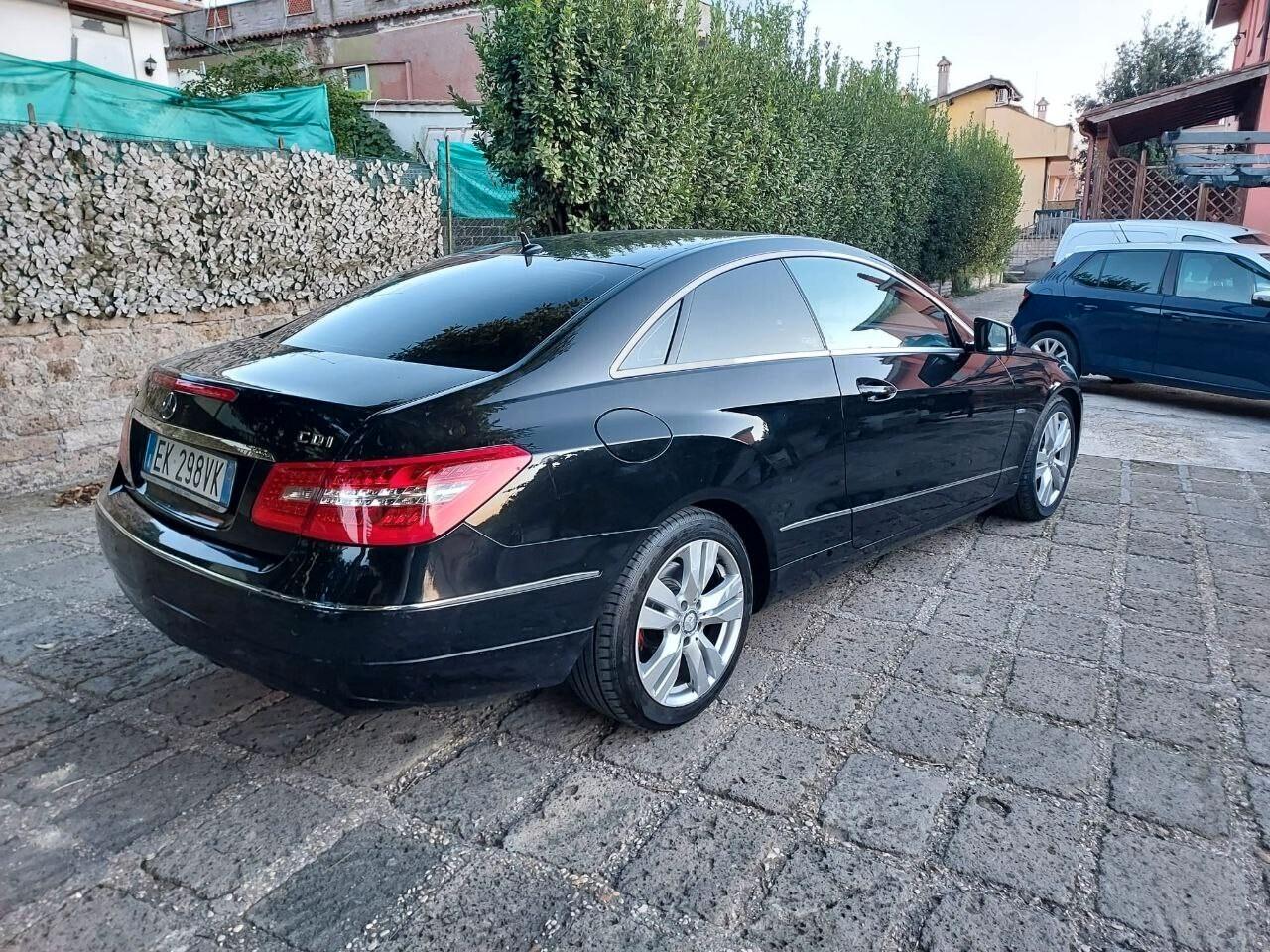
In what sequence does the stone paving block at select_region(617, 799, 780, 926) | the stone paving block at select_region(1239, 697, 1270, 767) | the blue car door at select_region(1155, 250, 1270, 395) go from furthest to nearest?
the blue car door at select_region(1155, 250, 1270, 395), the stone paving block at select_region(1239, 697, 1270, 767), the stone paving block at select_region(617, 799, 780, 926)

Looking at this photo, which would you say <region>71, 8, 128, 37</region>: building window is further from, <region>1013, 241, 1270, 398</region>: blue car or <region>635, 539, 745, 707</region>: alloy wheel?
<region>635, 539, 745, 707</region>: alloy wheel

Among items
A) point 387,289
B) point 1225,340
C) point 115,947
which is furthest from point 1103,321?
point 115,947

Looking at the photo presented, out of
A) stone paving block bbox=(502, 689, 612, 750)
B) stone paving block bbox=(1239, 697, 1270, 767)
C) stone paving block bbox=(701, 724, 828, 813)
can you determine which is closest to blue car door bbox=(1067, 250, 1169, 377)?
stone paving block bbox=(1239, 697, 1270, 767)

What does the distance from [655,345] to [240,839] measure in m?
1.84

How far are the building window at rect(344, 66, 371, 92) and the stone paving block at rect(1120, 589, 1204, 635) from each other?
24899 millimetres

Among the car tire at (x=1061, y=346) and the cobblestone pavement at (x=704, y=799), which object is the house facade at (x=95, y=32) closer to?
the car tire at (x=1061, y=346)

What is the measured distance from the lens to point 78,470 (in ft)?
19.2

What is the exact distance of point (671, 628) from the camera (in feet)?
9.54

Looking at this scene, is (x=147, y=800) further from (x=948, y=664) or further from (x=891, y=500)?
(x=891, y=500)

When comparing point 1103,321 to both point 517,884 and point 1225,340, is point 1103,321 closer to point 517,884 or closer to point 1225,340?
point 1225,340

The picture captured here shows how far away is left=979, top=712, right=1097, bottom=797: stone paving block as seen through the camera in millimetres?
2703

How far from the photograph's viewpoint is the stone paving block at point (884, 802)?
2465 mm

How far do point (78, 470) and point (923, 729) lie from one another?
17.6 feet

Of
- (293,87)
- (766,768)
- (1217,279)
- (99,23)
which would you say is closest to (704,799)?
(766,768)
